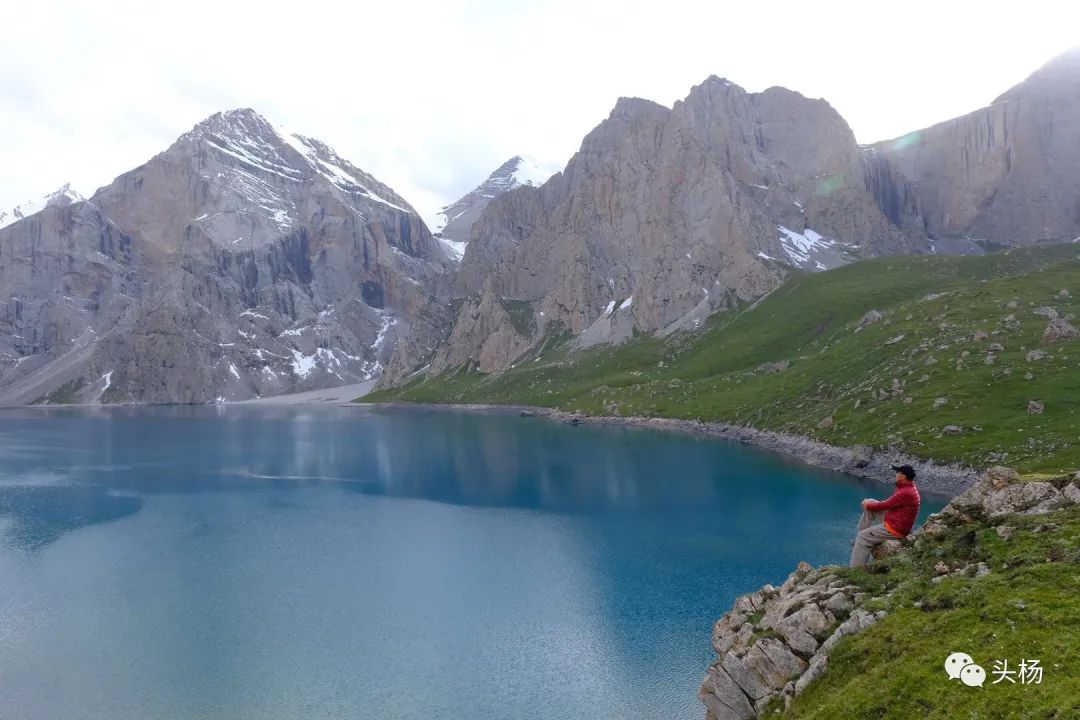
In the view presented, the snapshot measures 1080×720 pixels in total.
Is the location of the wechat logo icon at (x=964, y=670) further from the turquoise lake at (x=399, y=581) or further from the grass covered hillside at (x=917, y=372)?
the grass covered hillside at (x=917, y=372)

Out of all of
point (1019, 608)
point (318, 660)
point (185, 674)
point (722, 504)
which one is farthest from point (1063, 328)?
point (185, 674)

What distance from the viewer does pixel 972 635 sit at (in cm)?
1906

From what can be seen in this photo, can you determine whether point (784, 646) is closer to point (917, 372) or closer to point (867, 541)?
point (867, 541)

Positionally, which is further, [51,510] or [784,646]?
[51,510]

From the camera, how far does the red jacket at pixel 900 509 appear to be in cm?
2556

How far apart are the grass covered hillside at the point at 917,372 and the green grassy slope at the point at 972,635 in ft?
165

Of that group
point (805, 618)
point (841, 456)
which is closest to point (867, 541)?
point (805, 618)

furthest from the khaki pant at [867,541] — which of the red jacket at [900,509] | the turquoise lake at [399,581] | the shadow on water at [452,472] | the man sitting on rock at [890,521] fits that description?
the shadow on water at [452,472]

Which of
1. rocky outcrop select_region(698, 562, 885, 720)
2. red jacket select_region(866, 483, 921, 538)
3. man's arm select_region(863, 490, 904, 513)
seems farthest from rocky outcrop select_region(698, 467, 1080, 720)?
man's arm select_region(863, 490, 904, 513)

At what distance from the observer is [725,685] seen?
2531 cm

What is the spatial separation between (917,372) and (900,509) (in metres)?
88.2

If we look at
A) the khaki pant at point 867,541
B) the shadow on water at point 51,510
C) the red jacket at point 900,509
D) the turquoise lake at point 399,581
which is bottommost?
the turquoise lake at point 399,581

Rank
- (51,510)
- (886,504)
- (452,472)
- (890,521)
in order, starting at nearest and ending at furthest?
(886,504), (890,521), (51,510), (452,472)

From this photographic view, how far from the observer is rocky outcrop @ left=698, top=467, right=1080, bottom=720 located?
74.8 ft
